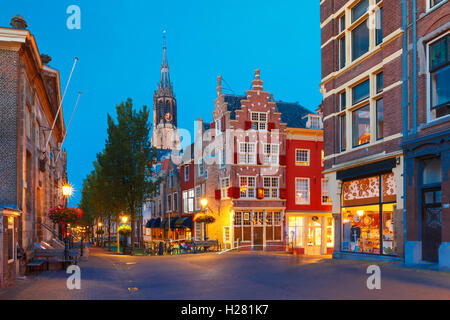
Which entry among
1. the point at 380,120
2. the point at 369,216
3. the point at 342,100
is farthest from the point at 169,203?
the point at 380,120

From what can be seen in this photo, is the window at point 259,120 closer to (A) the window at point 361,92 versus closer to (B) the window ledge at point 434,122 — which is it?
(A) the window at point 361,92

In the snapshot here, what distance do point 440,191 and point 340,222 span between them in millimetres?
7220

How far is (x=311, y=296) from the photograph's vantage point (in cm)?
1008

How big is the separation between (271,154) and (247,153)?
90.8 inches

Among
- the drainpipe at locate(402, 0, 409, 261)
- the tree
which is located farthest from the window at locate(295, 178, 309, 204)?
the drainpipe at locate(402, 0, 409, 261)

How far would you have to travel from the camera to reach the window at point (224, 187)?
1650 inches

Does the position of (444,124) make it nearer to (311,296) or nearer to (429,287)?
(429,287)

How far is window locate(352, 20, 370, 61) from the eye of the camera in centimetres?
2086

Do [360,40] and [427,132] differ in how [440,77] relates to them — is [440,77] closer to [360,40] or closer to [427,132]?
[427,132]

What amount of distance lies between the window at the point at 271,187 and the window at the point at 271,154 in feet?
4.87

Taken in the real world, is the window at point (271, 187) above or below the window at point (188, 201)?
above

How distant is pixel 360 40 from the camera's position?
21.4m

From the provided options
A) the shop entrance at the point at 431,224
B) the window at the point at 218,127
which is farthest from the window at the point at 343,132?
the window at the point at 218,127
